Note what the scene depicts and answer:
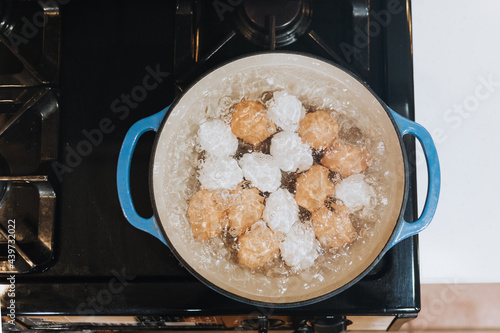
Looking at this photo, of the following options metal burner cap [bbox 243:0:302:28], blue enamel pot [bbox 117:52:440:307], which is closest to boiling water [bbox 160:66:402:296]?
blue enamel pot [bbox 117:52:440:307]

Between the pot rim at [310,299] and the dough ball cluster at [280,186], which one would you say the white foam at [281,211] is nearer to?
the dough ball cluster at [280,186]

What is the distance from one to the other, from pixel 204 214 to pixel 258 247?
12 cm

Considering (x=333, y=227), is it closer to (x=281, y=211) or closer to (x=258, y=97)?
(x=281, y=211)

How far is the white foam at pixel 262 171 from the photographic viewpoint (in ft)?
2.56

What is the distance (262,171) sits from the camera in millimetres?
780

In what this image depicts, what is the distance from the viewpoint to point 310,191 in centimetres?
77

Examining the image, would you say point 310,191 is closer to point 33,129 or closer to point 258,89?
point 258,89

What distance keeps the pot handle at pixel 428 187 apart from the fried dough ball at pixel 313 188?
0.15m

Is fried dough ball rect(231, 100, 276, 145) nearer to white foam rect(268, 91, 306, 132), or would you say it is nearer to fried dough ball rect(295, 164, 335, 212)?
white foam rect(268, 91, 306, 132)

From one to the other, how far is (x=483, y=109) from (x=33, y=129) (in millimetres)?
1074

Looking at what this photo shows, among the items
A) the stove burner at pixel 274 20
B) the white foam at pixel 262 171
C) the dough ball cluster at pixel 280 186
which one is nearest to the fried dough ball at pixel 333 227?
the dough ball cluster at pixel 280 186

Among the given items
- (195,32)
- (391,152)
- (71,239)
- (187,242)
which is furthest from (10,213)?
(391,152)

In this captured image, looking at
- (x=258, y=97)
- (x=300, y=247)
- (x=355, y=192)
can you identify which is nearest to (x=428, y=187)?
(x=355, y=192)

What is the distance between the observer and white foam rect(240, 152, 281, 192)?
0.78m
